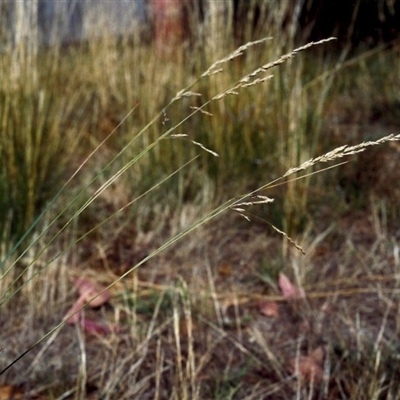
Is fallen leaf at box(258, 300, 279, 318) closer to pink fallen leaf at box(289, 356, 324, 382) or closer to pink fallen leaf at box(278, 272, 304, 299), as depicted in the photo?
pink fallen leaf at box(278, 272, 304, 299)

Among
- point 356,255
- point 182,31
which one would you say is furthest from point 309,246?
point 182,31

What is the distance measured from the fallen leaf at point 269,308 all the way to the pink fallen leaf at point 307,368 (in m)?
0.28

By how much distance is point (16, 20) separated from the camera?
7.57ft

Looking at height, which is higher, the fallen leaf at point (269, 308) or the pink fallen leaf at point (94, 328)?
the pink fallen leaf at point (94, 328)

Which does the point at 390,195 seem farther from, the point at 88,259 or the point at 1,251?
the point at 1,251

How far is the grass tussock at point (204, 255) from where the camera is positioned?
5.23ft

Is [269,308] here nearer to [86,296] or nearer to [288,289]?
[288,289]

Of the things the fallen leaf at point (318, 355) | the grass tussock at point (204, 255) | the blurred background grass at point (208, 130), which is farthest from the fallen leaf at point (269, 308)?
the blurred background grass at point (208, 130)

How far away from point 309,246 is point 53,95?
116 centimetres

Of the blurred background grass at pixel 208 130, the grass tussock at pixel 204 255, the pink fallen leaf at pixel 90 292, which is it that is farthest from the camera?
the blurred background grass at pixel 208 130

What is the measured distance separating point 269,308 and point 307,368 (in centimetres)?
34

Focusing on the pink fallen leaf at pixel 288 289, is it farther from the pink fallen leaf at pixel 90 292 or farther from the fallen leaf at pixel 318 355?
the pink fallen leaf at pixel 90 292

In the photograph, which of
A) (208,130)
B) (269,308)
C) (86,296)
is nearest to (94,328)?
(86,296)

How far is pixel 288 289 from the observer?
2006 mm
